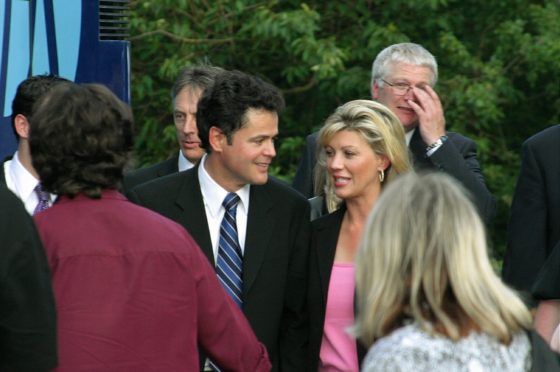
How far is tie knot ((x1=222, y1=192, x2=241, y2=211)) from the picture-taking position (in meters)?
5.94

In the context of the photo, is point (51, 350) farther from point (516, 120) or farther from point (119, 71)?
point (516, 120)

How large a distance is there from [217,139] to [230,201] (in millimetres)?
274

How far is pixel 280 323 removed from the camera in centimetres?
591

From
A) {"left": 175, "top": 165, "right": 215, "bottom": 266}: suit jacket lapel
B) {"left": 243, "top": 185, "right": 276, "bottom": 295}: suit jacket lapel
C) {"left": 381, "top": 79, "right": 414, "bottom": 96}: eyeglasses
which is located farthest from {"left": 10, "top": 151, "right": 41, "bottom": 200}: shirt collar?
{"left": 381, "top": 79, "right": 414, "bottom": 96}: eyeglasses

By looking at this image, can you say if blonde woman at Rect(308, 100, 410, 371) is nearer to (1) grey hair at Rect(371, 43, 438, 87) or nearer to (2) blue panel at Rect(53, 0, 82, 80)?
(1) grey hair at Rect(371, 43, 438, 87)

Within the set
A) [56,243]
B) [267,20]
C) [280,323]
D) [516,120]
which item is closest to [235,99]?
[280,323]

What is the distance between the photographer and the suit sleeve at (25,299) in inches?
157

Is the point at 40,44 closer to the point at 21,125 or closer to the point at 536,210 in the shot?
the point at 21,125

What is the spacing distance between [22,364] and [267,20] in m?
8.27

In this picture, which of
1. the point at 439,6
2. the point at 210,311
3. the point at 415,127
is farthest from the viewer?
the point at 439,6

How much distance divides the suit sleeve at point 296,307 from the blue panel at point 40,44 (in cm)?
169

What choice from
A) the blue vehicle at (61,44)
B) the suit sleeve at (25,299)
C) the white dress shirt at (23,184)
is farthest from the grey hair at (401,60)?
the suit sleeve at (25,299)

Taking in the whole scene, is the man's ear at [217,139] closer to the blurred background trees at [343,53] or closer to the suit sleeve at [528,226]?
the suit sleeve at [528,226]

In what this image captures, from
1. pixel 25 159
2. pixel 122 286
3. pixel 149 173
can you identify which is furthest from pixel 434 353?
pixel 149 173
